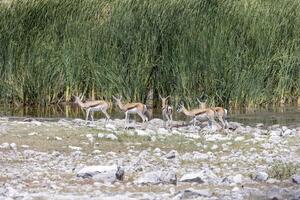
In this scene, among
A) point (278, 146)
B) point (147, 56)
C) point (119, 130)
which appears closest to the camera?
point (278, 146)

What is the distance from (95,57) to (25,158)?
10355mm

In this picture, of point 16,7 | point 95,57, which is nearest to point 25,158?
point 95,57

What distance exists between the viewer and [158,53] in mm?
21859

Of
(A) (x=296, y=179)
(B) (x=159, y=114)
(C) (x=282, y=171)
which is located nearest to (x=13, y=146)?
(C) (x=282, y=171)

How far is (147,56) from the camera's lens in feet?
70.6

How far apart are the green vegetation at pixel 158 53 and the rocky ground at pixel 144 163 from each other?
498 centimetres

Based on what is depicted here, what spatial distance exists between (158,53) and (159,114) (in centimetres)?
→ 251

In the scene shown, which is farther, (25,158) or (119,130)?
(119,130)

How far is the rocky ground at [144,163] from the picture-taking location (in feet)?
29.5

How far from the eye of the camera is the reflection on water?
Result: 61.3 ft

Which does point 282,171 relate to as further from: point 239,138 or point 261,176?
point 239,138

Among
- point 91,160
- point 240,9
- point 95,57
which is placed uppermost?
point 240,9

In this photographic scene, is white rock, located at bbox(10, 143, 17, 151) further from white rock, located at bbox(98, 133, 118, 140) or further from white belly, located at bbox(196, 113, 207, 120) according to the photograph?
white belly, located at bbox(196, 113, 207, 120)

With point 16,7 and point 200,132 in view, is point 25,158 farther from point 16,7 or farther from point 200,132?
point 16,7
